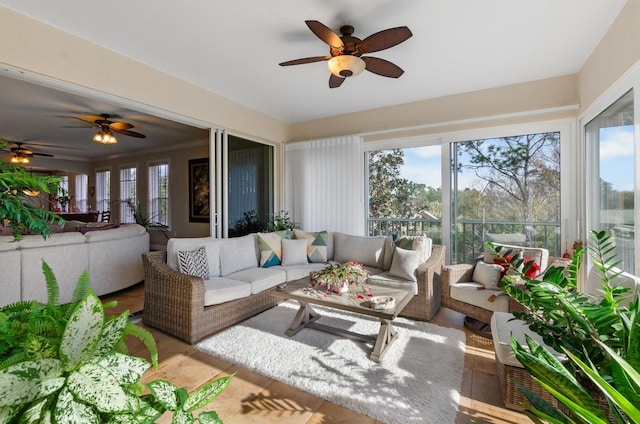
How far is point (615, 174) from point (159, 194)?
26.5 ft

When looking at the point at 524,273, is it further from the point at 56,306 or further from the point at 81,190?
the point at 81,190

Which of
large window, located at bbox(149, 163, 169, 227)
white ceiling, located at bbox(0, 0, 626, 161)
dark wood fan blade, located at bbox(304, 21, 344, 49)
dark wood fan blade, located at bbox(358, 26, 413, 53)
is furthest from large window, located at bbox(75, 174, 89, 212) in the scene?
dark wood fan blade, located at bbox(358, 26, 413, 53)

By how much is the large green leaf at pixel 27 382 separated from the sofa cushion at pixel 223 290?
2316mm

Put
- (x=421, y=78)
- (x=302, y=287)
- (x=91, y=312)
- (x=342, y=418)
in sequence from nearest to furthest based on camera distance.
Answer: (x=91, y=312) → (x=342, y=418) → (x=302, y=287) → (x=421, y=78)

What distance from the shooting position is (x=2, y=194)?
29.8 inches

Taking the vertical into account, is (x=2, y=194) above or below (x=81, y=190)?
below

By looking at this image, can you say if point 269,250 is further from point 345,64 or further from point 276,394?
point 345,64

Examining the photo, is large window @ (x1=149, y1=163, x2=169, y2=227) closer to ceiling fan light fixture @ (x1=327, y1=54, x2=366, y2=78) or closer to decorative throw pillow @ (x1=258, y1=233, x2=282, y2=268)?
decorative throw pillow @ (x1=258, y1=233, x2=282, y2=268)

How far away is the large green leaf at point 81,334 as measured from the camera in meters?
0.62

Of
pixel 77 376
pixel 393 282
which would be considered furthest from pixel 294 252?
pixel 77 376

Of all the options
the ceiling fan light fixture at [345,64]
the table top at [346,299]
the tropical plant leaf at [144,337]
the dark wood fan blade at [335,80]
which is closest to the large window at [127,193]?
the table top at [346,299]

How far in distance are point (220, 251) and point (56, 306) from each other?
2.72m

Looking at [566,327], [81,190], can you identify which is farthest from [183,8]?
[81,190]

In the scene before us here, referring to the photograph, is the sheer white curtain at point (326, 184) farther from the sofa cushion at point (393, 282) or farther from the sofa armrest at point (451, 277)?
the sofa armrest at point (451, 277)
